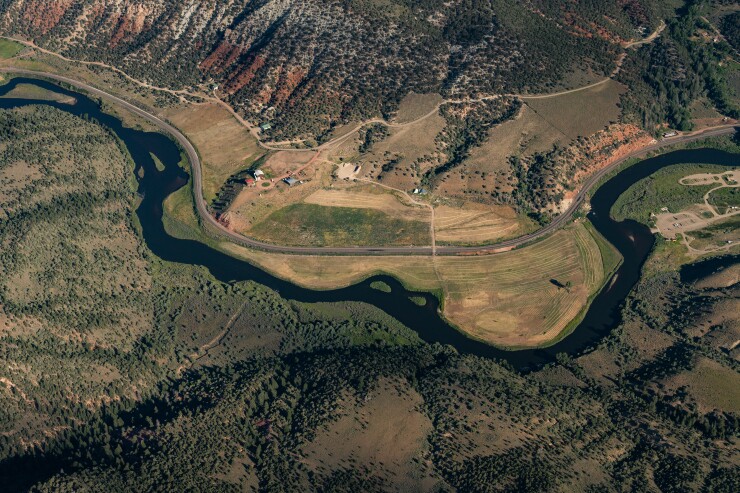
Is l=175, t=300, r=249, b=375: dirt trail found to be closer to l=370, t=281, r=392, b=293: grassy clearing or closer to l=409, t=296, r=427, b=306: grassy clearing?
l=370, t=281, r=392, b=293: grassy clearing

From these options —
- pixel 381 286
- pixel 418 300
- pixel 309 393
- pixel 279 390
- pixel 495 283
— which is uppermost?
pixel 495 283

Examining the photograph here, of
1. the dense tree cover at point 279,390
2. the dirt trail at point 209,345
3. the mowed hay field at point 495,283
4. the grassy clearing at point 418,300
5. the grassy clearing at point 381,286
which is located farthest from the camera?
the grassy clearing at point 381,286

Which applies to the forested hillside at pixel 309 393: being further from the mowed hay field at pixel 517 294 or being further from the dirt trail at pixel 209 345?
the mowed hay field at pixel 517 294

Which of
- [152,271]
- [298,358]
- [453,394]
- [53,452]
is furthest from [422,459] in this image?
[152,271]

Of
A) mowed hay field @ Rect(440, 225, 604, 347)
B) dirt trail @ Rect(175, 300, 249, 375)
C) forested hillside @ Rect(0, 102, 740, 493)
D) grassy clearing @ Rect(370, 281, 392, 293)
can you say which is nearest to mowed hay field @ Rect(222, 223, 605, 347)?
mowed hay field @ Rect(440, 225, 604, 347)

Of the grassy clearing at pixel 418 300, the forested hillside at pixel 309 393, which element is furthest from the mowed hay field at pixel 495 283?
the forested hillside at pixel 309 393

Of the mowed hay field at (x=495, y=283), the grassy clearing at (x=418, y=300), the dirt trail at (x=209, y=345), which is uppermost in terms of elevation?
the mowed hay field at (x=495, y=283)

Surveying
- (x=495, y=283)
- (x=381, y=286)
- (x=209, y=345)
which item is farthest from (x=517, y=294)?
(x=209, y=345)

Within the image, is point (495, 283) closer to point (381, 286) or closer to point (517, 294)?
point (517, 294)

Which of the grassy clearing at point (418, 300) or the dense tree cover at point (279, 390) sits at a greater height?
the grassy clearing at point (418, 300)

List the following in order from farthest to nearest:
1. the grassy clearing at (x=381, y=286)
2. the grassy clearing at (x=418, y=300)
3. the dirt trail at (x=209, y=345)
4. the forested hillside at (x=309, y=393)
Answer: the grassy clearing at (x=381, y=286), the grassy clearing at (x=418, y=300), the dirt trail at (x=209, y=345), the forested hillside at (x=309, y=393)
